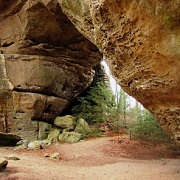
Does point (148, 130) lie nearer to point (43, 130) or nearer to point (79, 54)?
point (43, 130)

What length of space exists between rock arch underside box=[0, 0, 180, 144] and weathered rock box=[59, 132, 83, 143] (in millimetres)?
1387

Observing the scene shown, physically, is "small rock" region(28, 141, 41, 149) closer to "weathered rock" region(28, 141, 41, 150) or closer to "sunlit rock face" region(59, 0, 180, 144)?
"weathered rock" region(28, 141, 41, 150)

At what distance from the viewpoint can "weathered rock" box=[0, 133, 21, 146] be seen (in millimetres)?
10405

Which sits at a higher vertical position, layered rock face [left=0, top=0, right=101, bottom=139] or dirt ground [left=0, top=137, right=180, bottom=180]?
layered rock face [left=0, top=0, right=101, bottom=139]

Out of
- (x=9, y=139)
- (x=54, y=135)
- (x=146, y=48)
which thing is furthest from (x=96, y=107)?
(x=146, y=48)

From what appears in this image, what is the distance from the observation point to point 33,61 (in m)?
12.6

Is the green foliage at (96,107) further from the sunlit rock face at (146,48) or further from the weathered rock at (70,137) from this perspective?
the sunlit rock face at (146,48)

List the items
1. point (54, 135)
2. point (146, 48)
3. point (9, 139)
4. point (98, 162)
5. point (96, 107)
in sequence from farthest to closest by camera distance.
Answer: point (96, 107) < point (54, 135) < point (9, 139) < point (98, 162) < point (146, 48)

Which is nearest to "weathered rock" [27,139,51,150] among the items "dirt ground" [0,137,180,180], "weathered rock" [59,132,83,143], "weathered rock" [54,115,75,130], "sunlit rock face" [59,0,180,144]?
"dirt ground" [0,137,180,180]

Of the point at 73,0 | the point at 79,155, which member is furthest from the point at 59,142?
the point at 73,0

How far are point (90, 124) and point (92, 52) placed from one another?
4483mm

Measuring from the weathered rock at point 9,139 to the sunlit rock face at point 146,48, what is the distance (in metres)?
6.49

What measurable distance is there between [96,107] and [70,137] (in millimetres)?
3419

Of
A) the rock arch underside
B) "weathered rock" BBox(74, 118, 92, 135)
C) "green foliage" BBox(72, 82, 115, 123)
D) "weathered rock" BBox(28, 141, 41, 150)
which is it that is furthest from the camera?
"green foliage" BBox(72, 82, 115, 123)
